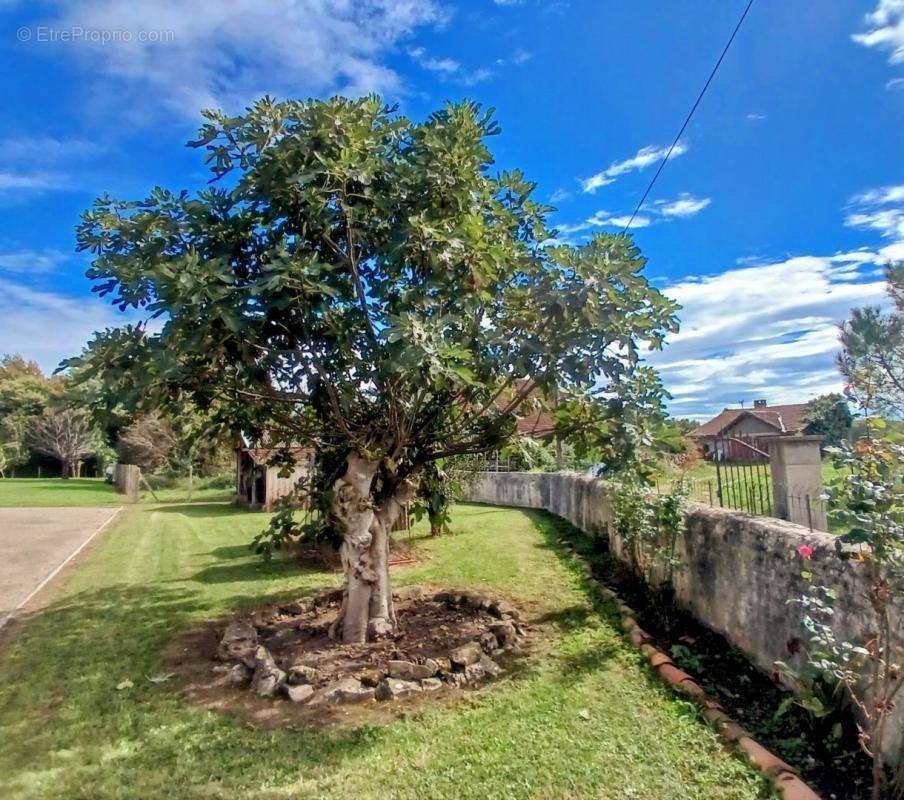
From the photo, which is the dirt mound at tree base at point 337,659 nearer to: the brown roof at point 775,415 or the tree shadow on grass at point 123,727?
the tree shadow on grass at point 123,727

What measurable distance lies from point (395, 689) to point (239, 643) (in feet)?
6.58

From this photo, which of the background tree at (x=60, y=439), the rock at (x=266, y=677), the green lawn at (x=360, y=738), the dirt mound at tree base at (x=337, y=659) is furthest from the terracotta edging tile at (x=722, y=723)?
the background tree at (x=60, y=439)

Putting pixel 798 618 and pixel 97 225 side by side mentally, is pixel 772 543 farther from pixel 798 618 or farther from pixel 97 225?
pixel 97 225

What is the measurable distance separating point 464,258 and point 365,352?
1376 mm

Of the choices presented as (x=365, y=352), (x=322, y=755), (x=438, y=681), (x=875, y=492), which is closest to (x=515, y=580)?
(x=438, y=681)

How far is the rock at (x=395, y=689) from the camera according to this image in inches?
184

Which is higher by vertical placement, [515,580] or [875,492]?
[875,492]

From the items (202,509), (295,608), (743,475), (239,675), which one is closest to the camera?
(239,675)

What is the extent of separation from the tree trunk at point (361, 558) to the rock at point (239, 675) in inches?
42.8

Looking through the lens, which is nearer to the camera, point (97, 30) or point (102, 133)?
point (97, 30)

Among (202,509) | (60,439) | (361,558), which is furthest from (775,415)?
(60,439)

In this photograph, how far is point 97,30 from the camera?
590 centimetres

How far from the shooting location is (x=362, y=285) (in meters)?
5.62

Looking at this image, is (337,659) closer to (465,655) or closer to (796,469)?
(465,655)
